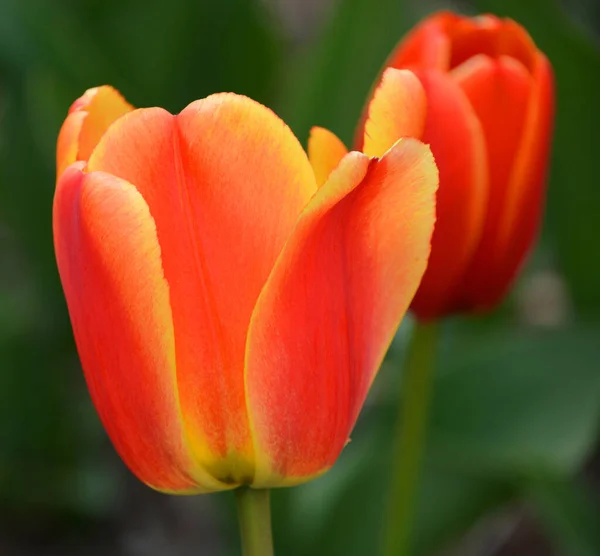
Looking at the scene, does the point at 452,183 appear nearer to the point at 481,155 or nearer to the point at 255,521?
the point at 481,155

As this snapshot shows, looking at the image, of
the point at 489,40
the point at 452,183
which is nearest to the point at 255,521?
the point at 452,183

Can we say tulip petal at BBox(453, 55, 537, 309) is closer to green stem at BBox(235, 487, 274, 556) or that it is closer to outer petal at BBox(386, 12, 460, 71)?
outer petal at BBox(386, 12, 460, 71)

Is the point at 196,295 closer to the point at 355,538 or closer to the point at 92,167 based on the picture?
the point at 92,167

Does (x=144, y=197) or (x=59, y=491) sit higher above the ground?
(x=144, y=197)

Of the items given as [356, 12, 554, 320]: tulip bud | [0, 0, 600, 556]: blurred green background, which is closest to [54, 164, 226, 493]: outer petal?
[356, 12, 554, 320]: tulip bud

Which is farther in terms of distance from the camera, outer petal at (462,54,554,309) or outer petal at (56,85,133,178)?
outer petal at (462,54,554,309)

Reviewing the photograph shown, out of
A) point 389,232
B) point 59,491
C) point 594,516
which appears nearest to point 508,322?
point 594,516
